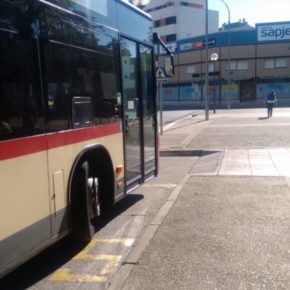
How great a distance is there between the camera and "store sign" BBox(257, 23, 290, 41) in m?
56.9

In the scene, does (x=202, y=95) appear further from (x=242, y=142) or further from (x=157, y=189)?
(x=157, y=189)

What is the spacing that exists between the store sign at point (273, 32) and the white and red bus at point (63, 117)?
5248 cm

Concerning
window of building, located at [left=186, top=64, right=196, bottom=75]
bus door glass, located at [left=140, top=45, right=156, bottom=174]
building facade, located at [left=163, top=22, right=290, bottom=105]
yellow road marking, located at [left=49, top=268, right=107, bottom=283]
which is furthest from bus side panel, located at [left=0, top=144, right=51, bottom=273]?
window of building, located at [left=186, top=64, right=196, bottom=75]

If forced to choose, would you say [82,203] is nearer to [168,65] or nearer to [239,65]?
[168,65]

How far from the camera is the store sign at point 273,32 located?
56.9 m

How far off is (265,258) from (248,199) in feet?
9.52

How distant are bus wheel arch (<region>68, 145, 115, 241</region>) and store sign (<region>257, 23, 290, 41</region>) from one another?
54.1m

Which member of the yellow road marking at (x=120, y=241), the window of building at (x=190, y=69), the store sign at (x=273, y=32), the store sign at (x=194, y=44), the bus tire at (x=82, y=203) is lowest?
the yellow road marking at (x=120, y=241)

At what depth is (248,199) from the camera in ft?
26.7

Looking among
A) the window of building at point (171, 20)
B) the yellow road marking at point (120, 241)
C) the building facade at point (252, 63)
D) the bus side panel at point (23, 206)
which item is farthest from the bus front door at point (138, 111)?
the window of building at point (171, 20)

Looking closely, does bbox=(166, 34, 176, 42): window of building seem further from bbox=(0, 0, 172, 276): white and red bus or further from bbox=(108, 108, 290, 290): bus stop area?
bbox=(0, 0, 172, 276): white and red bus

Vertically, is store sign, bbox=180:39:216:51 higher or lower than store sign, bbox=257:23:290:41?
lower

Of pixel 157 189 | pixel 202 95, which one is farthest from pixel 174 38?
pixel 157 189

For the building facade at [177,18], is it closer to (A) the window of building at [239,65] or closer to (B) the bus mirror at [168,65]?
(A) the window of building at [239,65]
